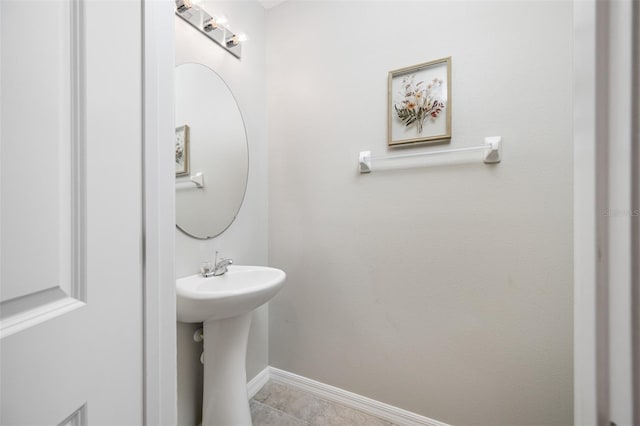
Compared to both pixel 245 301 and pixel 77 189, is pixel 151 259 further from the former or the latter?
pixel 245 301

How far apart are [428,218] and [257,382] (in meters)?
1.42

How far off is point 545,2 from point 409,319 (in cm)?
155

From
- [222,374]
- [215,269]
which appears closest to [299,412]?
Result: [222,374]

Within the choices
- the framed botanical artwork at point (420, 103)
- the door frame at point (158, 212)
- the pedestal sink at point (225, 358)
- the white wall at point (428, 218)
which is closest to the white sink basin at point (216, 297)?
the pedestal sink at point (225, 358)

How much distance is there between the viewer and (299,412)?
4.95 ft

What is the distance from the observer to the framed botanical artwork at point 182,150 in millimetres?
1253

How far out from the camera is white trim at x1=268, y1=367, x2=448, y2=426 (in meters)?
1.42

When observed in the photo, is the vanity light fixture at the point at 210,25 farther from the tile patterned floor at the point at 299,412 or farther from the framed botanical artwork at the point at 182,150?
the tile patterned floor at the point at 299,412

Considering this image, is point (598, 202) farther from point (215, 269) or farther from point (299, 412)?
point (299, 412)

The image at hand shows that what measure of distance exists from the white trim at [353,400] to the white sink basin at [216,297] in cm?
80

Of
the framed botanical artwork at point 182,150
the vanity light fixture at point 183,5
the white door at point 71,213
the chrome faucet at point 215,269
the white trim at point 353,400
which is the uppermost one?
the vanity light fixture at point 183,5

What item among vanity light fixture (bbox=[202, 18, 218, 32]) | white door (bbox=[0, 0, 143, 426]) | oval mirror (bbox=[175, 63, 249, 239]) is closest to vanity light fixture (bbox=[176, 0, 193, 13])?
vanity light fixture (bbox=[202, 18, 218, 32])

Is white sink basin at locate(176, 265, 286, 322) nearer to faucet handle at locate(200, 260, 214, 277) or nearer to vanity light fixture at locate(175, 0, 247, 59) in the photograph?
faucet handle at locate(200, 260, 214, 277)

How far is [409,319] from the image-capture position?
1431 mm
